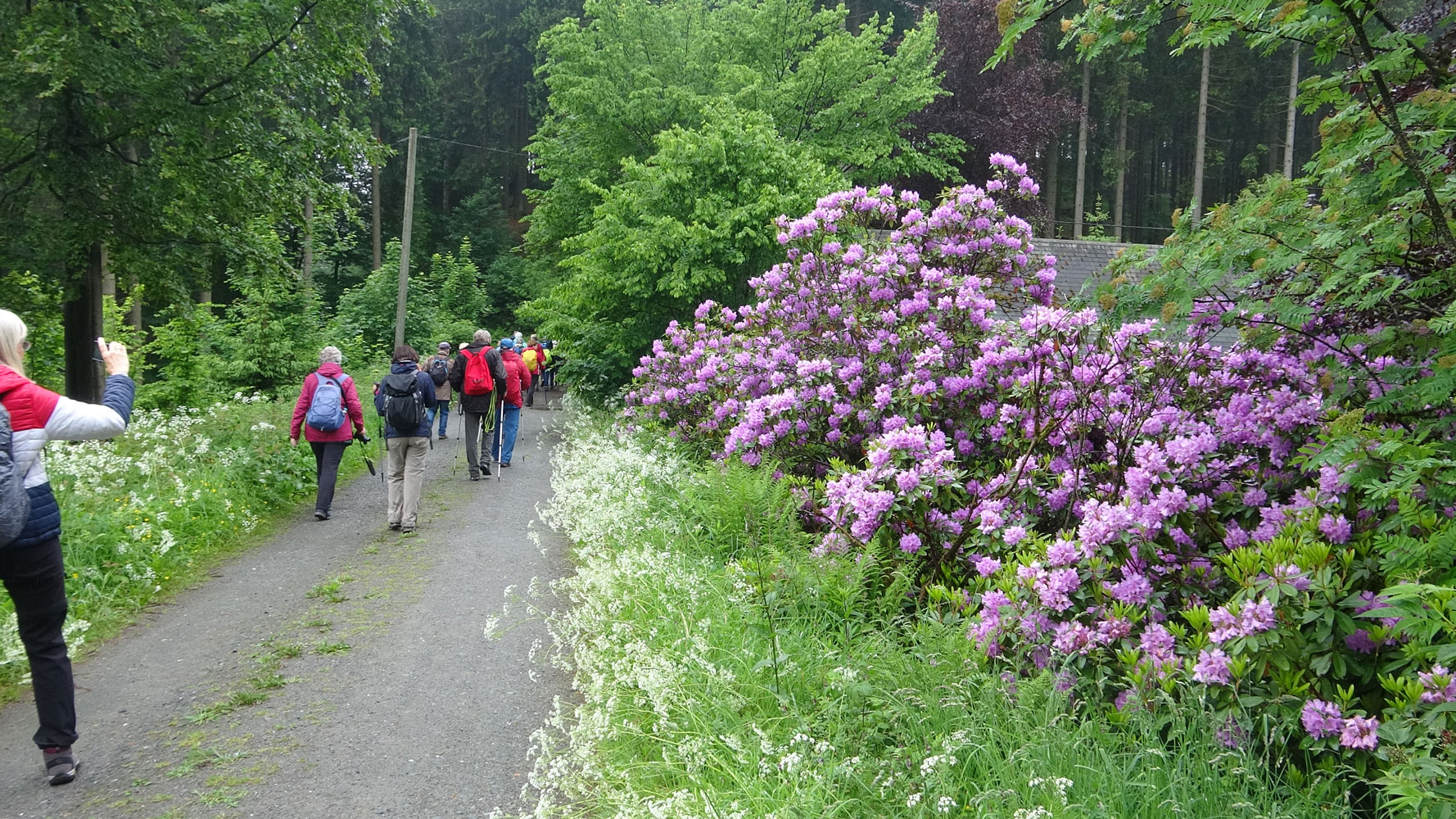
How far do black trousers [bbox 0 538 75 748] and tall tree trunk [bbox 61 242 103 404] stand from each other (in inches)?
420

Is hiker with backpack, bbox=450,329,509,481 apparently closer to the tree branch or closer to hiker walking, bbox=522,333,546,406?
the tree branch

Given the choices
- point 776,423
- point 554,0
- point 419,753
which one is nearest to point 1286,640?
point 419,753

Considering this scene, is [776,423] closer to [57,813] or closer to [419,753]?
[419,753]

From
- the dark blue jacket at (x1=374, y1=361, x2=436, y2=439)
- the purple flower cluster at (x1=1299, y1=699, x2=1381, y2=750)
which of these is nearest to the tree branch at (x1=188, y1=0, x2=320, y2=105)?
the dark blue jacket at (x1=374, y1=361, x2=436, y2=439)

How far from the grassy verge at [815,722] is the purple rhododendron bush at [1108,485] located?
0.18m

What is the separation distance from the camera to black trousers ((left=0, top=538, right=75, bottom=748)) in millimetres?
3832

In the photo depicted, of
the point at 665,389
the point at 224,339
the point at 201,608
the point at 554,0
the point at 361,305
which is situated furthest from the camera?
the point at 554,0

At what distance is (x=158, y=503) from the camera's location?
748 centimetres

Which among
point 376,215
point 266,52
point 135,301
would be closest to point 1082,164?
Result: point 376,215

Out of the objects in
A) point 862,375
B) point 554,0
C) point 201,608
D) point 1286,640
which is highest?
point 554,0

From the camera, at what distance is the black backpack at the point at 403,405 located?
8.78 metres

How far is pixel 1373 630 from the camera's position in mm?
2670

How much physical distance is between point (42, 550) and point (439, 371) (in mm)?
10497

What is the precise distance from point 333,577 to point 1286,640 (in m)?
6.44
